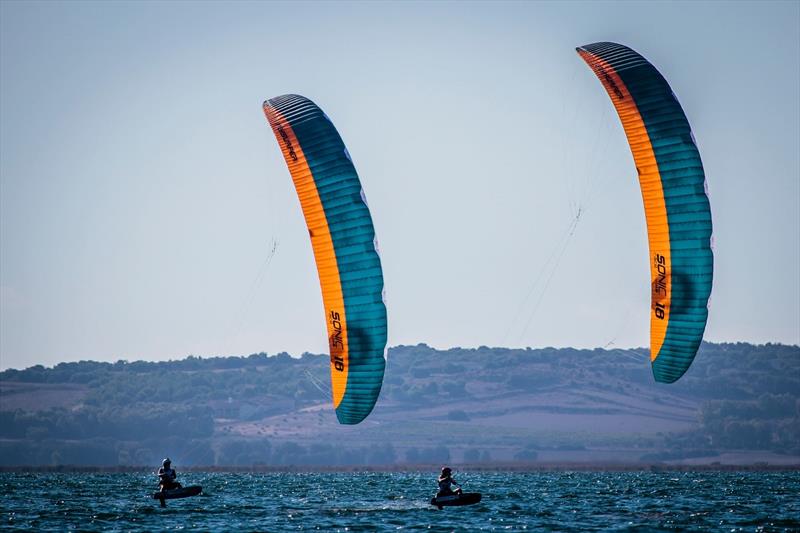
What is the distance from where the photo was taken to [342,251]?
3953 centimetres

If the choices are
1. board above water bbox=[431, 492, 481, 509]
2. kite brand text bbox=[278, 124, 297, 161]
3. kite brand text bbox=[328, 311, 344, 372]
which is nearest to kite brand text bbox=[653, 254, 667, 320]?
board above water bbox=[431, 492, 481, 509]

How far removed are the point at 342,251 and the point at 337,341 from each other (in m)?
2.97

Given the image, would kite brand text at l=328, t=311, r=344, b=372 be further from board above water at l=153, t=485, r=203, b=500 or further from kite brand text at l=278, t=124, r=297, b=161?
board above water at l=153, t=485, r=203, b=500

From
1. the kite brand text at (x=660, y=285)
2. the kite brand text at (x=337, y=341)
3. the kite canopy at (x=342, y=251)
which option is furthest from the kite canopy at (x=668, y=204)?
the kite brand text at (x=337, y=341)

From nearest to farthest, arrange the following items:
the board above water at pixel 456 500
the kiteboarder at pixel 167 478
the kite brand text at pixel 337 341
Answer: the kite brand text at pixel 337 341 < the board above water at pixel 456 500 < the kiteboarder at pixel 167 478

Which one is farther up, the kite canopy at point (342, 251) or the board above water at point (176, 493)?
the kite canopy at point (342, 251)

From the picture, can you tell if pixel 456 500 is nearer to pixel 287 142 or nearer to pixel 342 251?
pixel 342 251

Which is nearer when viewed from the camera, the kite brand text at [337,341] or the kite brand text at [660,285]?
the kite brand text at [337,341]

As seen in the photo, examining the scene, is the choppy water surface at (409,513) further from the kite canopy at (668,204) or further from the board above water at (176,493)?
the kite canopy at (668,204)

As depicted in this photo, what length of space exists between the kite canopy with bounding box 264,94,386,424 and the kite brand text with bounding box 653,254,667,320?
1027 centimetres

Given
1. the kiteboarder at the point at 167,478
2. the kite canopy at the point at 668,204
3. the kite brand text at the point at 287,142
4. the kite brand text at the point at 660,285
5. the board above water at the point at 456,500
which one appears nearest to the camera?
the kite brand text at the point at 287,142

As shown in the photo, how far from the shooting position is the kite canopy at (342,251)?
1543 inches

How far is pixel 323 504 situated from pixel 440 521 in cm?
1284

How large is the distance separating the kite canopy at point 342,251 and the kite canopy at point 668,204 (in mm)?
10417
